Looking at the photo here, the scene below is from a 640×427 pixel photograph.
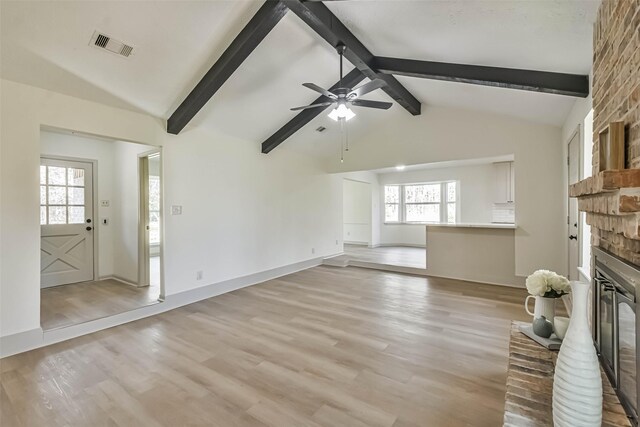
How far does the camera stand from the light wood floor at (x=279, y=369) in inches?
74.0

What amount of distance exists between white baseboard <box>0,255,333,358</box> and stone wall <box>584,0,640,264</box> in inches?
173

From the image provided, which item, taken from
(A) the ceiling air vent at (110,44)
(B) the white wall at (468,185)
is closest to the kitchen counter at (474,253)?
(B) the white wall at (468,185)

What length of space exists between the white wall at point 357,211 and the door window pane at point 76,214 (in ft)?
21.1

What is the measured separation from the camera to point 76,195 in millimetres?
5031

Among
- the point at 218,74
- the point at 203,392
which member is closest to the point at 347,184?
the point at 218,74

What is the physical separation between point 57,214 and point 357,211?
7.48m

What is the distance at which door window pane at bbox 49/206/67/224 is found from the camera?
15.7 feet

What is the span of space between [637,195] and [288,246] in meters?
5.23

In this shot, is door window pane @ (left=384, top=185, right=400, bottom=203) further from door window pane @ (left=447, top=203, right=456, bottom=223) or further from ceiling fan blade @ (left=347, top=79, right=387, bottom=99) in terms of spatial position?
ceiling fan blade @ (left=347, top=79, right=387, bottom=99)

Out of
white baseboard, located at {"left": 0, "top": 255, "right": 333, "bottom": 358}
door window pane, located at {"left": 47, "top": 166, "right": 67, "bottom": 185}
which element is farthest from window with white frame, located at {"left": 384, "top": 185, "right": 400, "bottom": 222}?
door window pane, located at {"left": 47, "top": 166, "right": 67, "bottom": 185}

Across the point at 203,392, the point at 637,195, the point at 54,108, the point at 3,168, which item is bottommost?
the point at 203,392

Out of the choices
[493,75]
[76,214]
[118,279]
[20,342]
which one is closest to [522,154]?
[493,75]

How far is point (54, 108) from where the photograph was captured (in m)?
2.99

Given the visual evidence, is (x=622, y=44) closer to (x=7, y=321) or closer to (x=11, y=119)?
(x=11, y=119)
